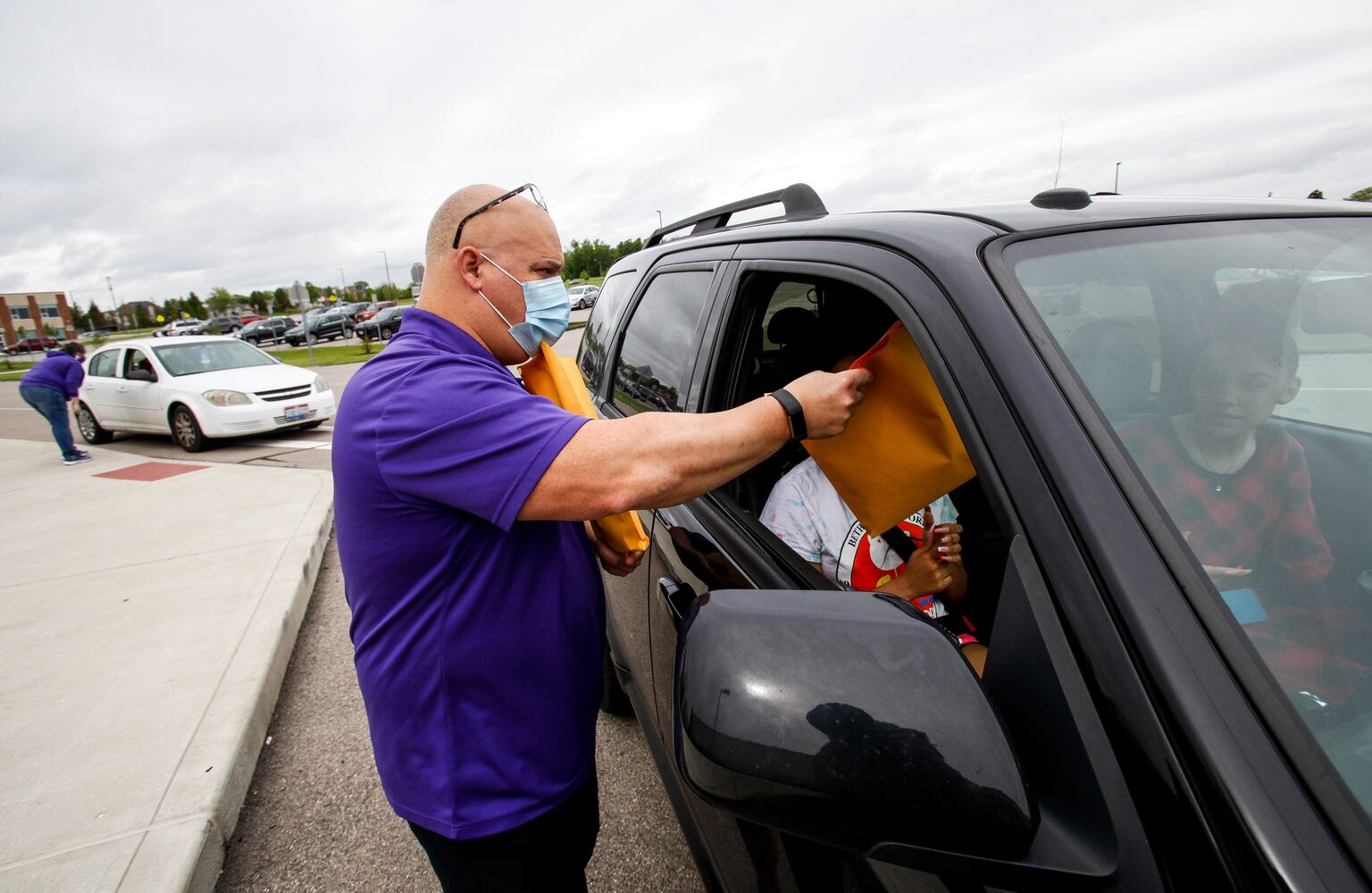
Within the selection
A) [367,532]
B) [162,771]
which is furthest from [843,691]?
[162,771]

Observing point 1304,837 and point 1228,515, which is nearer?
point 1304,837

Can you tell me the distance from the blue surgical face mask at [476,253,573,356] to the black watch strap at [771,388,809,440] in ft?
1.88

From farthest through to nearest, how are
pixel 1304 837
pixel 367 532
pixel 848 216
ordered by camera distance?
pixel 848 216 → pixel 367 532 → pixel 1304 837

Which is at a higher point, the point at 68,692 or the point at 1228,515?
the point at 1228,515

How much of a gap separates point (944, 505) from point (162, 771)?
295cm

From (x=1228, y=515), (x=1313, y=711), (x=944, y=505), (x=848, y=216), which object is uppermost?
(x=848, y=216)

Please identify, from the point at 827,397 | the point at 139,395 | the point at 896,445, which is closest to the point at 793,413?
the point at 827,397

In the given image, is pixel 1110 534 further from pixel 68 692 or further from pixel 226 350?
pixel 226 350

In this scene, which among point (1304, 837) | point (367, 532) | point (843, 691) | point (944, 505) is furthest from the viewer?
point (944, 505)

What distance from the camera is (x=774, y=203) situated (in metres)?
2.11

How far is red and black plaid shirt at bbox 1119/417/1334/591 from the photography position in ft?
2.92

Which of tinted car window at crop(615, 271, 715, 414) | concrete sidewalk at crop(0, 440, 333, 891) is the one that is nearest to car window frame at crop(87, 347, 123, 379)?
concrete sidewalk at crop(0, 440, 333, 891)

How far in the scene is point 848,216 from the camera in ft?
5.28

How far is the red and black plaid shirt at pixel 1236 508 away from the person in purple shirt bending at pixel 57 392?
11.5 meters
